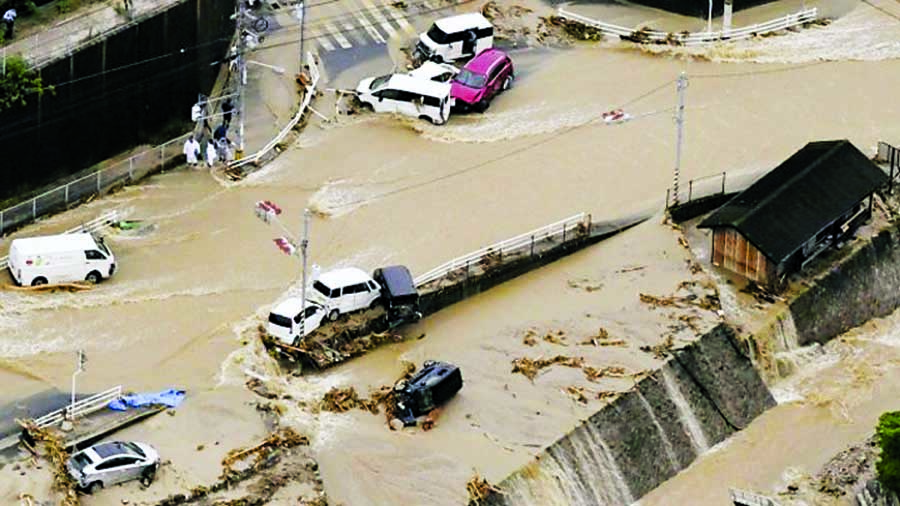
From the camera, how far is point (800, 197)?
6519cm

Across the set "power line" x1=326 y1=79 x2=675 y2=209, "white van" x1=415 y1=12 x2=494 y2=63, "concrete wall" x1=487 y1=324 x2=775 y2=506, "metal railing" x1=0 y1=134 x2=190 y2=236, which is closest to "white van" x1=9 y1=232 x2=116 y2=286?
"metal railing" x1=0 y1=134 x2=190 y2=236

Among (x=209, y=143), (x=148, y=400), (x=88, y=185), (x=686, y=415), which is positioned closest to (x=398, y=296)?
(x=148, y=400)

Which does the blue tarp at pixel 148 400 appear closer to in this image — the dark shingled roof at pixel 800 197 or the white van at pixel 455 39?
the dark shingled roof at pixel 800 197

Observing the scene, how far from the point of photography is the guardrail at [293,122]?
68.9 m

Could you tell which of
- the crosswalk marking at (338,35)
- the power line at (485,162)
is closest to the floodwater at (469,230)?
the power line at (485,162)

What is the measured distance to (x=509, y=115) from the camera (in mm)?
73375

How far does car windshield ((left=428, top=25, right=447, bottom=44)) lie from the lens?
251 feet

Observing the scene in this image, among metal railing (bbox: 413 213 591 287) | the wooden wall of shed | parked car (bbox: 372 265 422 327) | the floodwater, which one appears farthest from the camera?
the wooden wall of shed

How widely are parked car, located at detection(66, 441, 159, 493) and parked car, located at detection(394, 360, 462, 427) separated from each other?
6941 millimetres

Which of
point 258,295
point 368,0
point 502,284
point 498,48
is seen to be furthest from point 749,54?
point 258,295

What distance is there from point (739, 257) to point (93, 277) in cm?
1857

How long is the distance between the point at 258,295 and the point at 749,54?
80.1 ft

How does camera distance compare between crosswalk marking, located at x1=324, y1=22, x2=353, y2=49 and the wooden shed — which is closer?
the wooden shed

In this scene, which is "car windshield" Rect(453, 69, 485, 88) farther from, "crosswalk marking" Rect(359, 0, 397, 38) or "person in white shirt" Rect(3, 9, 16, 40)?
"person in white shirt" Rect(3, 9, 16, 40)
